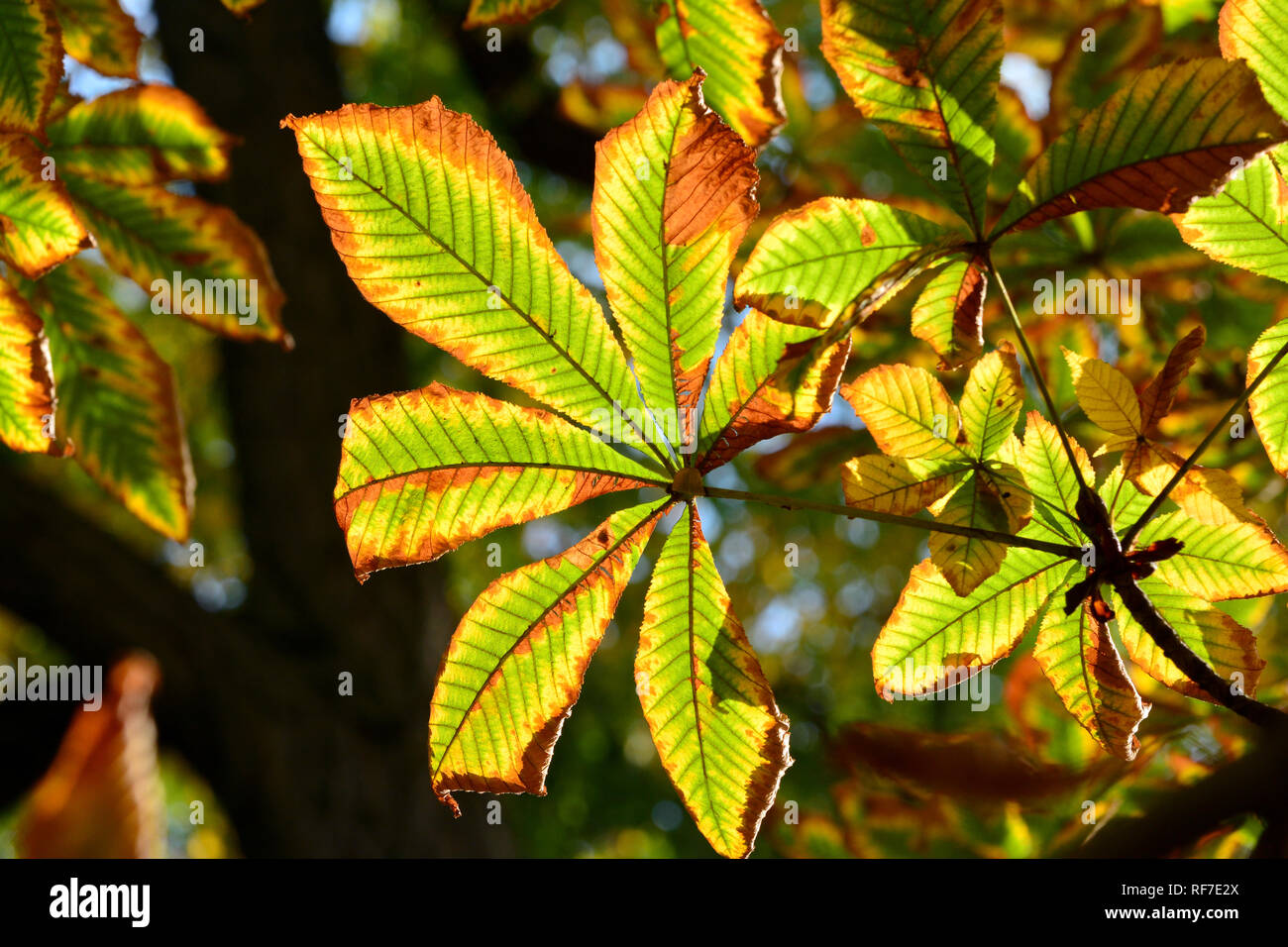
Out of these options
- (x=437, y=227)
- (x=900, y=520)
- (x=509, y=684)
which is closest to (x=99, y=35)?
(x=437, y=227)

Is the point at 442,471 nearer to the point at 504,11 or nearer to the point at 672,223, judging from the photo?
the point at 672,223

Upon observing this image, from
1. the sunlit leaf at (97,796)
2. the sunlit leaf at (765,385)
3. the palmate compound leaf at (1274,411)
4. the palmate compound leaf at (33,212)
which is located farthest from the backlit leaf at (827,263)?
the palmate compound leaf at (33,212)

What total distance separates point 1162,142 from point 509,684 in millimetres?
468

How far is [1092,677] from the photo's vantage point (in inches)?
21.8

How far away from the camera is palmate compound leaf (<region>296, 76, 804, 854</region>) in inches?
19.1

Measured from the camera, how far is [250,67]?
6.74 feet

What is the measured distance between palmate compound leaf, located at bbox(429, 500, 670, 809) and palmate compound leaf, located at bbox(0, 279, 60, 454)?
353 mm

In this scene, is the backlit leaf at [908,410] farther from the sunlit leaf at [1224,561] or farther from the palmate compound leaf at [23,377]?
the palmate compound leaf at [23,377]

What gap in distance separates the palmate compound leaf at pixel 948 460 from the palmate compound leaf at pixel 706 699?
11 centimetres

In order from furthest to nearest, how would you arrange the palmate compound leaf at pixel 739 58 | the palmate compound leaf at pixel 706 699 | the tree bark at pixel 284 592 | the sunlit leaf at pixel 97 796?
the tree bark at pixel 284 592
the palmate compound leaf at pixel 739 58
the palmate compound leaf at pixel 706 699
the sunlit leaf at pixel 97 796

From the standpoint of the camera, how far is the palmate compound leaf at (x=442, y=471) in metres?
0.50

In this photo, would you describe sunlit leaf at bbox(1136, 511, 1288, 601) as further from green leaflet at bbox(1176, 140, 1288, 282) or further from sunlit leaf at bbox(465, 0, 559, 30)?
sunlit leaf at bbox(465, 0, 559, 30)

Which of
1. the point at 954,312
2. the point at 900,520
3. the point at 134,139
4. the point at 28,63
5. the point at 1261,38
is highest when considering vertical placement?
the point at 134,139
